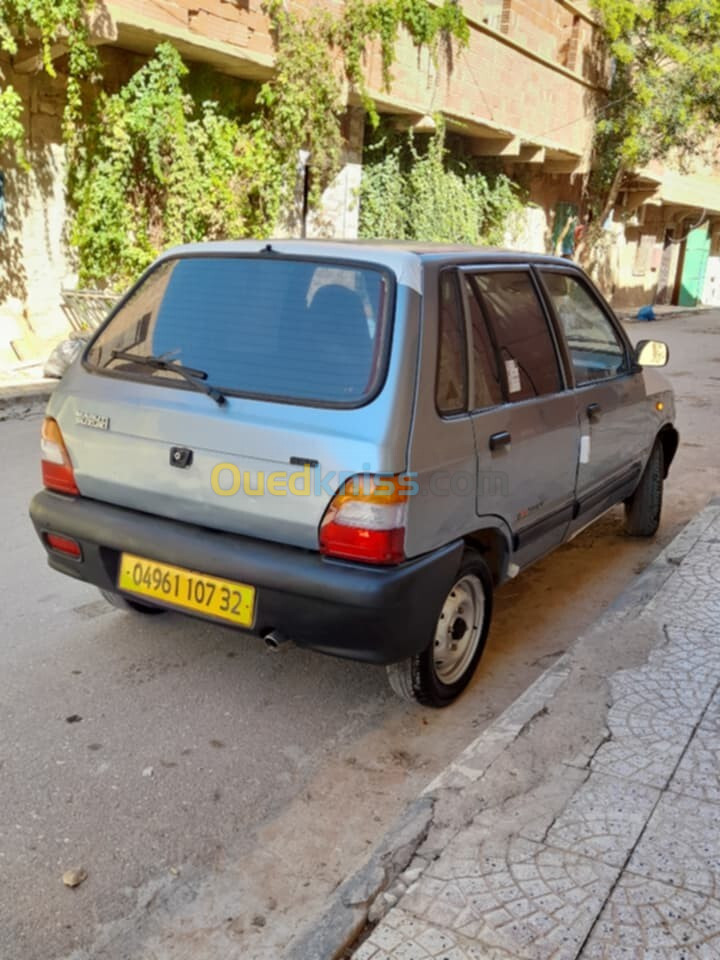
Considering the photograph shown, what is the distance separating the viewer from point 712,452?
815cm

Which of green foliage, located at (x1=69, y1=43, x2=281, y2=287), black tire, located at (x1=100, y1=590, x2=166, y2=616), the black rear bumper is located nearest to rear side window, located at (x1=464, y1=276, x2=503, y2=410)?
the black rear bumper

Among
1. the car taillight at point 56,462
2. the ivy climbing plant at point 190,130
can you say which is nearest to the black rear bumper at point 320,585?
the car taillight at point 56,462

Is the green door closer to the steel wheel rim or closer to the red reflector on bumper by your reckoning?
the steel wheel rim

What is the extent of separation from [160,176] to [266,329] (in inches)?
338

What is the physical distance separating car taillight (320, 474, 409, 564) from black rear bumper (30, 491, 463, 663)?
53mm

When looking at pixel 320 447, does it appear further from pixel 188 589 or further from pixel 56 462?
pixel 56 462

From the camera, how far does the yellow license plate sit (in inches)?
115

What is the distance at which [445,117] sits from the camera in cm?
1517

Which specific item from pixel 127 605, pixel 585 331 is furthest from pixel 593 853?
pixel 585 331

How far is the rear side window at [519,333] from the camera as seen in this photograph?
11.2 feet

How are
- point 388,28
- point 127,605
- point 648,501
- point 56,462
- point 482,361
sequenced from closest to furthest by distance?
1. point 482,361
2. point 56,462
3. point 127,605
4. point 648,501
5. point 388,28

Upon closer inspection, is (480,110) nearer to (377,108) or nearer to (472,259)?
(377,108)

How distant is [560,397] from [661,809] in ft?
5.94

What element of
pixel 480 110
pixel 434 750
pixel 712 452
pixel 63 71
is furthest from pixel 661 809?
pixel 480 110
